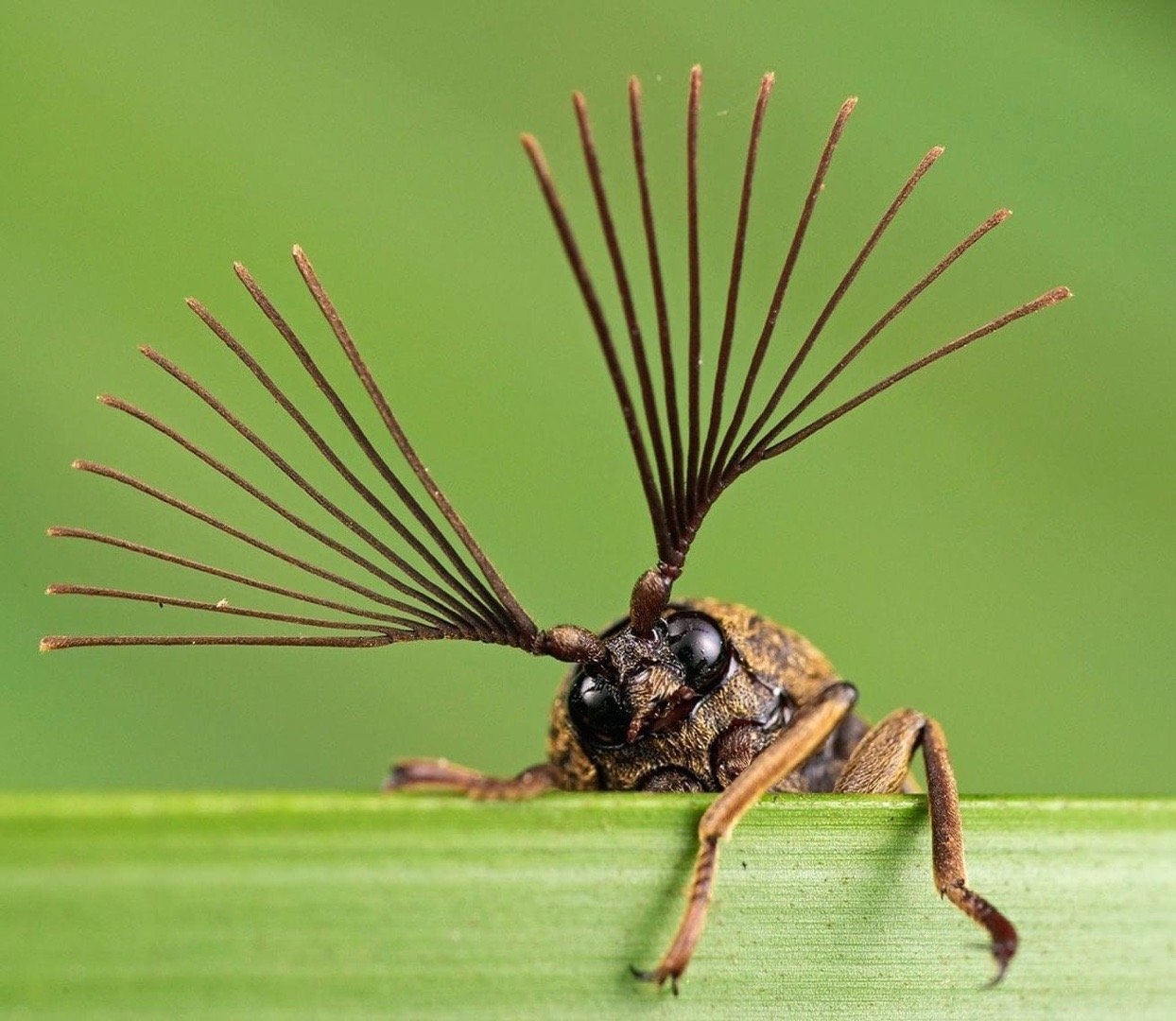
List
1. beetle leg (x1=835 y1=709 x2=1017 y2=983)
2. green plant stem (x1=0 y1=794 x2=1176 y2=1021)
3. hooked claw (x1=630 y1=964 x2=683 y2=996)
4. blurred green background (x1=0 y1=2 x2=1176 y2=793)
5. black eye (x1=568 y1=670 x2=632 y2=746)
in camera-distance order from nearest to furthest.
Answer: green plant stem (x1=0 y1=794 x2=1176 y2=1021) → hooked claw (x1=630 y1=964 x2=683 y2=996) → beetle leg (x1=835 y1=709 x2=1017 y2=983) → black eye (x1=568 y1=670 x2=632 y2=746) → blurred green background (x1=0 y1=2 x2=1176 y2=793)

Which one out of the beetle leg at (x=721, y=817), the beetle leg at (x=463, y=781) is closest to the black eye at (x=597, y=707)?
the beetle leg at (x=463, y=781)

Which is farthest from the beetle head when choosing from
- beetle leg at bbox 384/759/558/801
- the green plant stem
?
the green plant stem

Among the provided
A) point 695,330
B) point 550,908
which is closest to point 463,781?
point 550,908

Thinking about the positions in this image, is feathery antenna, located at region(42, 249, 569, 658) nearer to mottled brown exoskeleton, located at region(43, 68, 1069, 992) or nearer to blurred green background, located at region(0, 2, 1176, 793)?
mottled brown exoskeleton, located at region(43, 68, 1069, 992)

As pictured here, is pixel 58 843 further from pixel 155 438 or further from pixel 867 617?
pixel 867 617

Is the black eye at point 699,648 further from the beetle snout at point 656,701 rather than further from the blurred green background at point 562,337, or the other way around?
the blurred green background at point 562,337

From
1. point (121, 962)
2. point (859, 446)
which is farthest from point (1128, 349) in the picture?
point (121, 962)

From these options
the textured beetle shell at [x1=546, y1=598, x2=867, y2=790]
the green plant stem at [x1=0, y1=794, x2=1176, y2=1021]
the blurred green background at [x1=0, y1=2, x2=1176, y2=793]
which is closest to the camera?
the green plant stem at [x1=0, y1=794, x2=1176, y2=1021]
